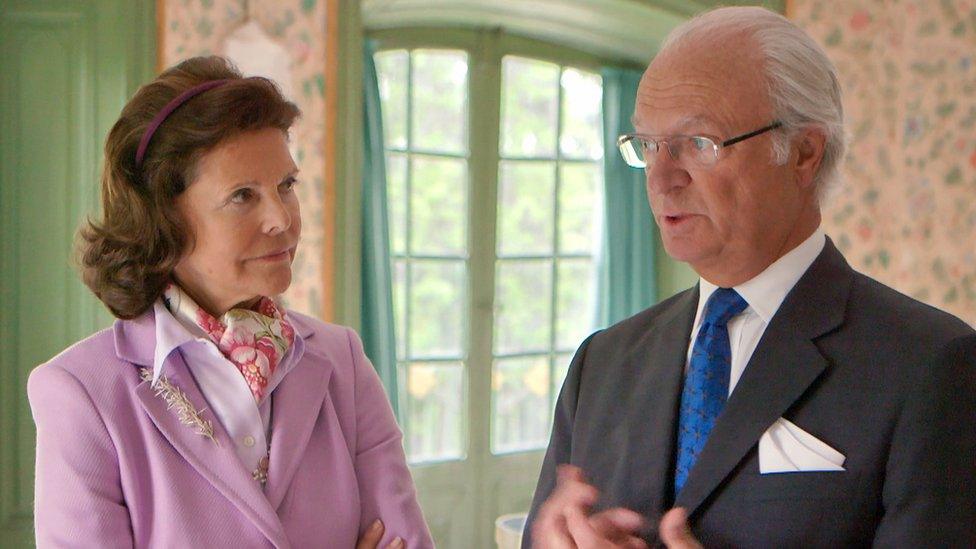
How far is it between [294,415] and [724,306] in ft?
2.55

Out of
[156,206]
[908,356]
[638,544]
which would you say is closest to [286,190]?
[156,206]

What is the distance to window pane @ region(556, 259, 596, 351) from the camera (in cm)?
509

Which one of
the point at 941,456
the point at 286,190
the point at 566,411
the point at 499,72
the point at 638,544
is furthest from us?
the point at 499,72

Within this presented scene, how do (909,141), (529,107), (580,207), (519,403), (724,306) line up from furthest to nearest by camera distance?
(580,207), (519,403), (529,107), (909,141), (724,306)

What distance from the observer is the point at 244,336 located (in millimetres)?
1852

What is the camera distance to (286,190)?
190 centimetres

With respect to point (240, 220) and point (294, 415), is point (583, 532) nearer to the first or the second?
point (294, 415)

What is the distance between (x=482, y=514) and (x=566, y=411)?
3.17 meters

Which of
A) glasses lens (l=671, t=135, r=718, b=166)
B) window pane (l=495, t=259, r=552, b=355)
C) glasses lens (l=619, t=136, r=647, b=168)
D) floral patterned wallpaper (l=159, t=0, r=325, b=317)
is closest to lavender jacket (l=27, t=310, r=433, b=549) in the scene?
glasses lens (l=619, t=136, r=647, b=168)

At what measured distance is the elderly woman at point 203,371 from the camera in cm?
170

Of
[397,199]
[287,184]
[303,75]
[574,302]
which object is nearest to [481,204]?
[397,199]

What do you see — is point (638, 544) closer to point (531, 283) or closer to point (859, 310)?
point (859, 310)

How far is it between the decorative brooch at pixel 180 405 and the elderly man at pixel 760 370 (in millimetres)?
575

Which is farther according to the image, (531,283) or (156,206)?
(531,283)
